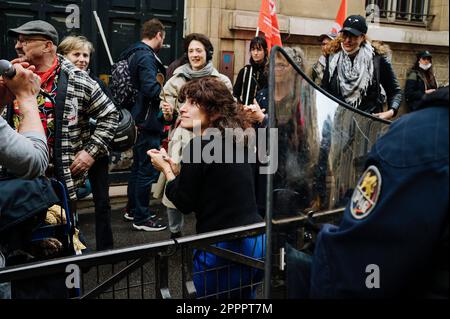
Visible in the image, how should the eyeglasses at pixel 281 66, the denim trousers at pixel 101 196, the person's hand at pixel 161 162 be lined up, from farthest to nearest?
1. the denim trousers at pixel 101 196
2. the person's hand at pixel 161 162
3. the eyeglasses at pixel 281 66

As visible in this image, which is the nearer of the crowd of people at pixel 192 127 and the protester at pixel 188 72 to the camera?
the crowd of people at pixel 192 127

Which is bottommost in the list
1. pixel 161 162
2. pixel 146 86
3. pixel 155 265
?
pixel 155 265

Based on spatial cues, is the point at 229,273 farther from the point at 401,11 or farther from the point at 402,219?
the point at 401,11

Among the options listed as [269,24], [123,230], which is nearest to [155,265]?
[123,230]

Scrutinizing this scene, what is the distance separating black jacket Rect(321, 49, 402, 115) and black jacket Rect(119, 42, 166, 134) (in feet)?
5.35

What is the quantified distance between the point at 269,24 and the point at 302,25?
7.15 feet

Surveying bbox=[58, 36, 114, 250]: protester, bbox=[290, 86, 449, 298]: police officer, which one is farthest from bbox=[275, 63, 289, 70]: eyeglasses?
bbox=[58, 36, 114, 250]: protester

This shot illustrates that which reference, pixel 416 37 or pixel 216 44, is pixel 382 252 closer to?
pixel 216 44

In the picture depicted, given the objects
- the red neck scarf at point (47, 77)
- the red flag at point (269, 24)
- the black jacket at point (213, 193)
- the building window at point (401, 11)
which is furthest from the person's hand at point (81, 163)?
the building window at point (401, 11)

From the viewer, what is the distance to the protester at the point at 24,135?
194 cm

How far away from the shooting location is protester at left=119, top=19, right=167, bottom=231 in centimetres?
→ 508

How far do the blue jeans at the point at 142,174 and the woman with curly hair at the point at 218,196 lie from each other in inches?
91.8

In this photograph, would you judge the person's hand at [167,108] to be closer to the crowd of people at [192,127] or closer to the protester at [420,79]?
the crowd of people at [192,127]

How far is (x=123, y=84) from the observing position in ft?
17.1
